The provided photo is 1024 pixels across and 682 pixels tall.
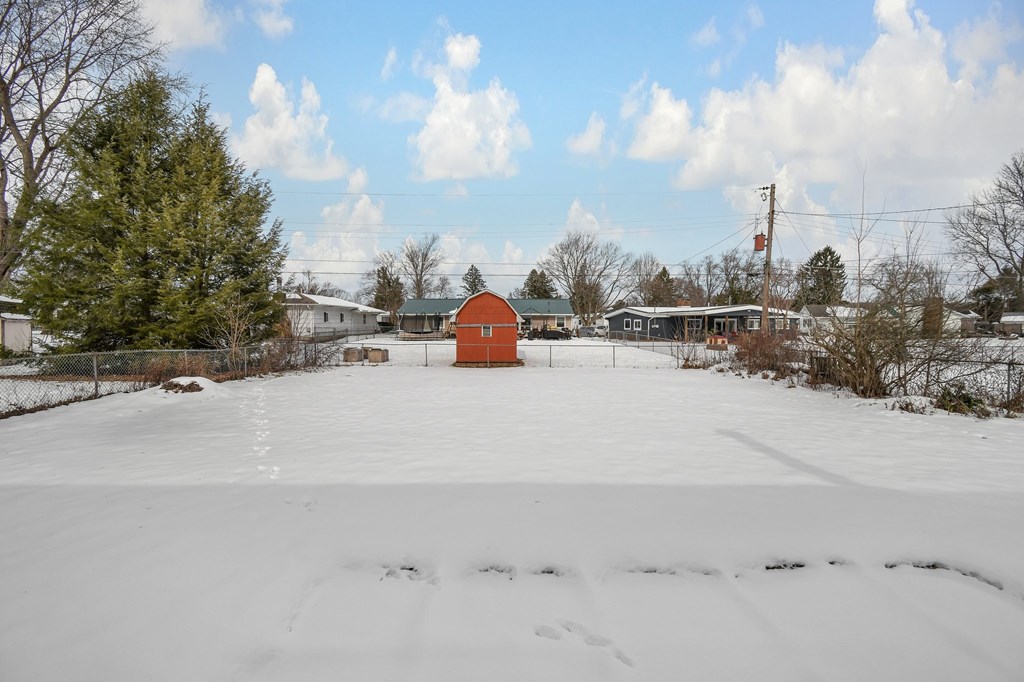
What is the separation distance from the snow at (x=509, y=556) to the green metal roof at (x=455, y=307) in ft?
152

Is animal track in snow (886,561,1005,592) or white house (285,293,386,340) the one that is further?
white house (285,293,386,340)

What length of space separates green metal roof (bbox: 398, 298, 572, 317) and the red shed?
32106mm

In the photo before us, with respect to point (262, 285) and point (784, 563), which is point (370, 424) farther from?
point (262, 285)

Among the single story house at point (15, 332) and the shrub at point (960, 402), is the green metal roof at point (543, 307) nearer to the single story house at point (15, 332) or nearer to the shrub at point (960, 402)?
the single story house at point (15, 332)

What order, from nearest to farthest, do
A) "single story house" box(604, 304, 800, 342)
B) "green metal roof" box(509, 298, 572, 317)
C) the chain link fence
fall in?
the chain link fence, "single story house" box(604, 304, 800, 342), "green metal roof" box(509, 298, 572, 317)

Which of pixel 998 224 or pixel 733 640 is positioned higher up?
pixel 998 224

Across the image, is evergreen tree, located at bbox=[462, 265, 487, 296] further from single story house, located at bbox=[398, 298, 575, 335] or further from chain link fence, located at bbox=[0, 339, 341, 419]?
chain link fence, located at bbox=[0, 339, 341, 419]

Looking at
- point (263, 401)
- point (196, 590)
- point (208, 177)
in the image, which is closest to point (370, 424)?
point (263, 401)

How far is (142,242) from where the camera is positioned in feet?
49.0

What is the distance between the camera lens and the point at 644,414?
907cm

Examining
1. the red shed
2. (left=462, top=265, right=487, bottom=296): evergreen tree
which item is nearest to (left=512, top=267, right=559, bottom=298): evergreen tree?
(left=462, top=265, right=487, bottom=296): evergreen tree

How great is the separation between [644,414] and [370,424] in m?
5.31

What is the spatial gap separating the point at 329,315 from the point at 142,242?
26945 millimetres

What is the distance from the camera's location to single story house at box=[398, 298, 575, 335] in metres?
53.2
